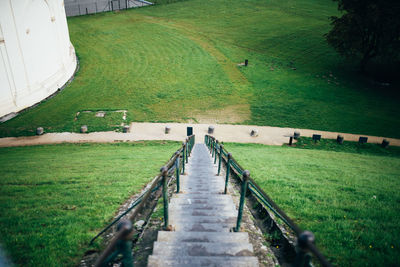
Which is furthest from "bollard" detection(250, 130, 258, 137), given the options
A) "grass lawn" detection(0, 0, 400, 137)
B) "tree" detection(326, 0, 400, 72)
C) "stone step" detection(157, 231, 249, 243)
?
"tree" detection(326, 0, 400, 72)

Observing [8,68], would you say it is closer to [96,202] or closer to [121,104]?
[121,104]

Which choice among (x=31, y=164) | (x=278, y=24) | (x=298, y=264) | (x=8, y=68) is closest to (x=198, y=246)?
(x=298, y=264)

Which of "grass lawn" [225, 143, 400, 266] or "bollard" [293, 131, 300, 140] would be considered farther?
"bollard" [293, 131, 300, 140]

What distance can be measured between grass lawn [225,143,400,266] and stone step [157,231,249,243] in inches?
58.8

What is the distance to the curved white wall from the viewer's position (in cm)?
1700

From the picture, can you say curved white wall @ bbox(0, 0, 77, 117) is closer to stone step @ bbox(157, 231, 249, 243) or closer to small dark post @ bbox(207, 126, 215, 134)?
small dark post @ bbox(207, 126, 215, 134)

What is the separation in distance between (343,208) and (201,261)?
394cm

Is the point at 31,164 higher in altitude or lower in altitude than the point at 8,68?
lower

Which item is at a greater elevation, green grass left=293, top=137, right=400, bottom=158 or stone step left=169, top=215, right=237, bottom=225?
stone step left=169, top=215, right=237, bottom=225

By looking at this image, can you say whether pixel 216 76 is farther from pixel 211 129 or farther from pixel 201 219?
pixel 201 219

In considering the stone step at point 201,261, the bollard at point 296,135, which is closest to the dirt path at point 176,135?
the bollard at point 296,135

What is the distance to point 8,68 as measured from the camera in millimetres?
17266

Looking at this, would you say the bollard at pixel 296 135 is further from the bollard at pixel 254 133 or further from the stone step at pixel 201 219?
the stone step at pixel 201 219

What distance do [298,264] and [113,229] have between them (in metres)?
3.60
